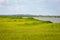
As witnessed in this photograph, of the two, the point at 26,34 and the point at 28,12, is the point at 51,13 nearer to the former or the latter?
the point at 28,12

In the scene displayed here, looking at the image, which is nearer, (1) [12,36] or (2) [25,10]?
(1) [12,36]

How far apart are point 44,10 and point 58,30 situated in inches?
17.5

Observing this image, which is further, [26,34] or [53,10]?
[53,10]

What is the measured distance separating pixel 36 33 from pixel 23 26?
0.28 metres

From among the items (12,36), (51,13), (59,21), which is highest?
(51,13)

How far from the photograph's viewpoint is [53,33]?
7.46 ft

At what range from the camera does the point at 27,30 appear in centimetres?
228

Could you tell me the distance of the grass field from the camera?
7.29 feet

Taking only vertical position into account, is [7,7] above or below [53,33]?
above

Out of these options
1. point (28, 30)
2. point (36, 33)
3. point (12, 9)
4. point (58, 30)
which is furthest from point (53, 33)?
point (12, 9)

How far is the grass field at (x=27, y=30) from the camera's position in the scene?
7.29 feet

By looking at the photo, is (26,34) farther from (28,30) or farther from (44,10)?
(44,10)

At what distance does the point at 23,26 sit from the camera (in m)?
2.35

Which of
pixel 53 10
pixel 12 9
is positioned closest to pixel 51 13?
pixel 53 10
